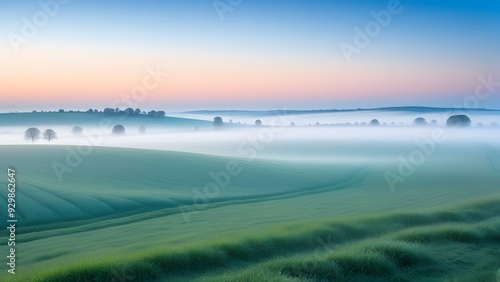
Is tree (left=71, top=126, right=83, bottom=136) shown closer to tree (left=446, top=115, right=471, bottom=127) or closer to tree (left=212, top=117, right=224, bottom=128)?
tree (left=212, top=117, right=224, bottom=128)

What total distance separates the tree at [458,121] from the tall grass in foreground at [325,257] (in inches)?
3029

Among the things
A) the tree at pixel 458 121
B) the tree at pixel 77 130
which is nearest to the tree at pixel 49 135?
the tree at pixel 77 130

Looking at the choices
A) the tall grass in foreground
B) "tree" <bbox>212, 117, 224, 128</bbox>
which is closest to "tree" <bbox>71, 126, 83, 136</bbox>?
"tree" <bbox>212, 117, 224, 128</bbox>

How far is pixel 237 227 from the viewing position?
44.3 feet

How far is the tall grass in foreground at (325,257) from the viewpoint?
25.5 ft

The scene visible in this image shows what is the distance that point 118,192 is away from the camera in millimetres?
19938

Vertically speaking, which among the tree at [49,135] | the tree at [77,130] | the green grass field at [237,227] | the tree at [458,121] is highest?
the tree at [458,121]

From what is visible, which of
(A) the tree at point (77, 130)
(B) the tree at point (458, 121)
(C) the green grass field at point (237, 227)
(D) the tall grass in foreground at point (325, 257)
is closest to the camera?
(D) the tall grass in foreground at point (325, 257)

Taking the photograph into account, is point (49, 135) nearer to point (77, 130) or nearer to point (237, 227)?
point (77, 130)

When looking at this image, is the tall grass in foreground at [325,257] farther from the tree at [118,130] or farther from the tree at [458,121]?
the tree at [458,121]

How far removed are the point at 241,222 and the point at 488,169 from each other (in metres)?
30.3

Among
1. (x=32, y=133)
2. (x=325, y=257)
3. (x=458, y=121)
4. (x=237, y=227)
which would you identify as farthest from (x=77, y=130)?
(x=458, y=121)

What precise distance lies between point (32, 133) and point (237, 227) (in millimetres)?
48196

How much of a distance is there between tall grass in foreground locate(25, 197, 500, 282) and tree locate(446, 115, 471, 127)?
7694 centimetres
